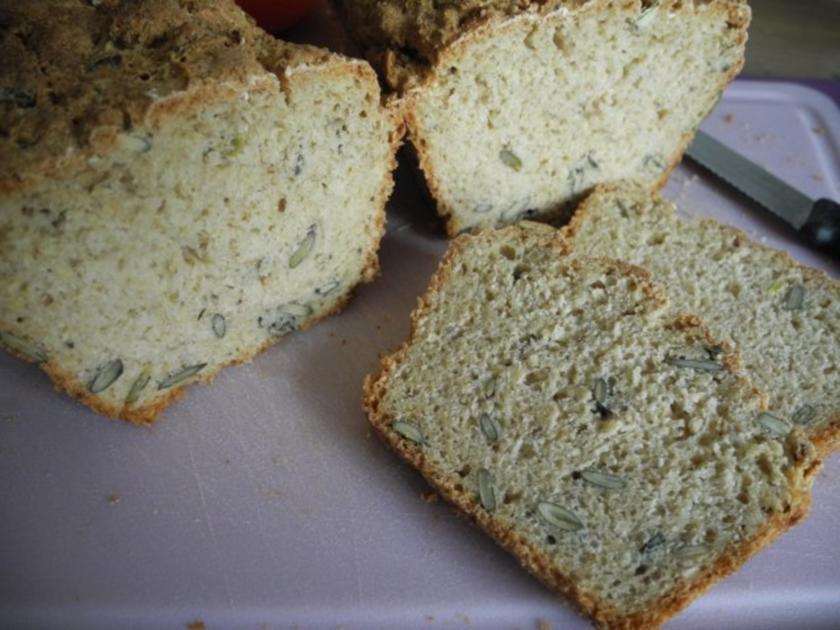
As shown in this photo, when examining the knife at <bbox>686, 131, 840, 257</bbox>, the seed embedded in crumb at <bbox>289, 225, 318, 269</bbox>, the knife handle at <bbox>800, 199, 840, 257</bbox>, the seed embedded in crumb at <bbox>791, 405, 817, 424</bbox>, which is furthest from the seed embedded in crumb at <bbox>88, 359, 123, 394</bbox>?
the knife handle at <bbox>800, 199, 840, 257</bbox>

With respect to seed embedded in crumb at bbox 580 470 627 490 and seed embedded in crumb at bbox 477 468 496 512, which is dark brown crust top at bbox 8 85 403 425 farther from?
seed embedded in crumb at bbox 580 470 627 490

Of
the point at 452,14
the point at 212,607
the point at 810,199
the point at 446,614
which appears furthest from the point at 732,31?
the point at 212,607

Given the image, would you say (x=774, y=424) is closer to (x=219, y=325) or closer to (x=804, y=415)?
(x=804, y=415)

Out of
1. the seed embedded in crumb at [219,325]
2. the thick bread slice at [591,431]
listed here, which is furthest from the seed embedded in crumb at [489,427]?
the seed embedded in crumb at [219,325]

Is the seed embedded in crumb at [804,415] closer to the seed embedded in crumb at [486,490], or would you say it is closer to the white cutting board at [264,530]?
the white cutting board at [264,530]

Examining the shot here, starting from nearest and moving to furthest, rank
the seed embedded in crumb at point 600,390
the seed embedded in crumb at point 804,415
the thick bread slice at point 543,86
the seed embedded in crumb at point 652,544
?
the seed embedded in crumb at point 652,544 < the seed embedded in crumb at point 600,390 < the seed embedded in crumb at point 804,415 < the thick bread slice at point 543,86

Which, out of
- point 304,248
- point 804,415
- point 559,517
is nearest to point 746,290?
point 804,415

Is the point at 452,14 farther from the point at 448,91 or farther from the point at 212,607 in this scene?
the point at 212,607
